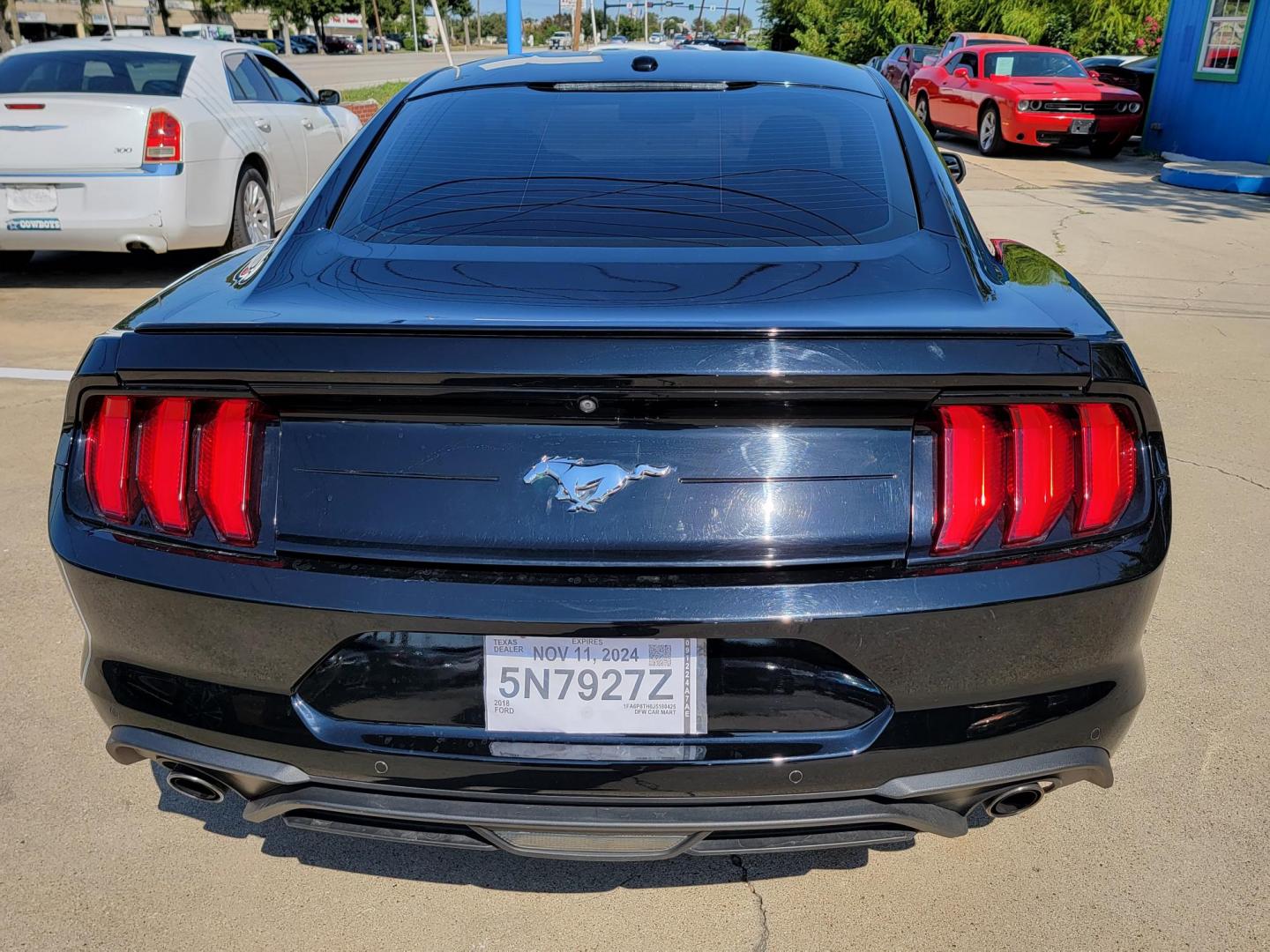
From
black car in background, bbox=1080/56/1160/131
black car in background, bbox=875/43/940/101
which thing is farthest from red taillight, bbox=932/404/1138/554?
black car in background, bbox=875/43/940/101

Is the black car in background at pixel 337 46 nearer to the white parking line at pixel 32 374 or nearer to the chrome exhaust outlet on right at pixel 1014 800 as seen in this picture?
the white parking line at pixel 32 374

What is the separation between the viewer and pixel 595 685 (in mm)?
1728

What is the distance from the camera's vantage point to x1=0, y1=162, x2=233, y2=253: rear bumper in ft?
22.1

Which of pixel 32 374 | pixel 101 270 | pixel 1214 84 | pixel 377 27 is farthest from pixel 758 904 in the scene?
pixel 377 27

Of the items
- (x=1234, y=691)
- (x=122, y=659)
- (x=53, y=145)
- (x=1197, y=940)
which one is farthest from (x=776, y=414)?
(x=53, y=145)

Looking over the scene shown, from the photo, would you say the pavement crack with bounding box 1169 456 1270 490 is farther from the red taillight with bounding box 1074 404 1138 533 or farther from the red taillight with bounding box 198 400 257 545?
the red taillight with bounding box 198 400 257 545

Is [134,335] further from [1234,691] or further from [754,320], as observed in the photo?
[1234,691]

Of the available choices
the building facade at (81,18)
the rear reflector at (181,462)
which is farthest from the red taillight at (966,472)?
the building facade at (81,18)

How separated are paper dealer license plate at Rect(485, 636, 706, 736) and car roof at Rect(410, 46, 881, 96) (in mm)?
1692

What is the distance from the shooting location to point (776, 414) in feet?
5.63

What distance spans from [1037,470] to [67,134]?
6.78 m

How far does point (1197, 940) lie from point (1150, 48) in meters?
23.4

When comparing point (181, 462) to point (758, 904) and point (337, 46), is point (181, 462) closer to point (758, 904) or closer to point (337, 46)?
point (758, 904)

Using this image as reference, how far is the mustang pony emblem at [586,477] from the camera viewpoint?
1.72 metres
